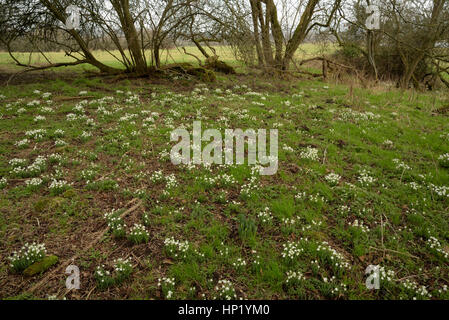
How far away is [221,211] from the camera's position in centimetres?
616

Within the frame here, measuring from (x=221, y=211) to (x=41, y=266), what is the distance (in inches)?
154

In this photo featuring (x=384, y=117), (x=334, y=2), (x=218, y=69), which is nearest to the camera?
(x=384, y=117)

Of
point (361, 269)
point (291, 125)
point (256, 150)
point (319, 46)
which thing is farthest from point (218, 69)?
point (361, 269)

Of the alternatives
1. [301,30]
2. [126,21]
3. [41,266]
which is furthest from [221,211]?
[301,30]

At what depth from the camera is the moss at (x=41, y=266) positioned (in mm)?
4422

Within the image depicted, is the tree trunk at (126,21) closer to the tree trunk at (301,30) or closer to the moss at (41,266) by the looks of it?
the tree trunk at (301,30)

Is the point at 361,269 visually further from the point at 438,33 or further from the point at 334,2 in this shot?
the point at 438,33

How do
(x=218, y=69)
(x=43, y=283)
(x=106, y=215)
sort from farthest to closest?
(x=218, y=69) → (x=106, y=215) → (x=43, y=283)

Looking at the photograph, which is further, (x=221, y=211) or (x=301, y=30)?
(x=301, y=30)

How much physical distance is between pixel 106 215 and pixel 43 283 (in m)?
1.79

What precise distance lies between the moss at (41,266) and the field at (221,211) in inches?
3.7

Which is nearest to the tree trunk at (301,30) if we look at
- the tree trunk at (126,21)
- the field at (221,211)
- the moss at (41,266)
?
the field at (221,211)

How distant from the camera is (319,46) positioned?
17.5 metres

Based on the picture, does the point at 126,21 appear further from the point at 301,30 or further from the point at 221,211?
the point at 221,211
